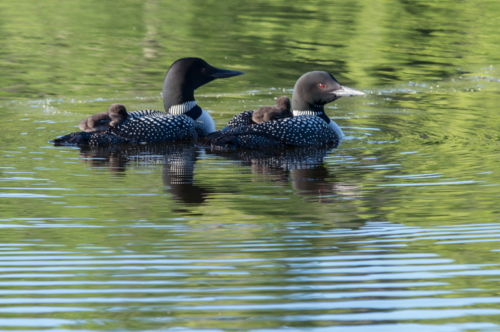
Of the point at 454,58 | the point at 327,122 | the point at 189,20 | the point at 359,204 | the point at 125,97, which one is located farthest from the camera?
the point at 189,20

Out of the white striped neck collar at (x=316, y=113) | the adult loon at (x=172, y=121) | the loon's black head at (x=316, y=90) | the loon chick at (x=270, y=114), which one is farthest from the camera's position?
the white striped neck collar at (x=316, y=113)

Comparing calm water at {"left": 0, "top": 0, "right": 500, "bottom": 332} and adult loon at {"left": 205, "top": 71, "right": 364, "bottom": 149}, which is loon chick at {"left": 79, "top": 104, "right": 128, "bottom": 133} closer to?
calm water at {"left": 0, "top": 0, "right": 500, "bottom": 332}

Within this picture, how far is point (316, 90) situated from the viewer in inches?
308

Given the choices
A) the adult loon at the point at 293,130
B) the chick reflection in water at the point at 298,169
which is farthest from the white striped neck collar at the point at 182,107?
the chick reflection in water at the point at 298,169

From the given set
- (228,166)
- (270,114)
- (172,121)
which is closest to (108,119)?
(172,121)

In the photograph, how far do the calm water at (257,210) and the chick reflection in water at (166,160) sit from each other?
0.03m

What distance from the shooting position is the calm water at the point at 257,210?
3.36m

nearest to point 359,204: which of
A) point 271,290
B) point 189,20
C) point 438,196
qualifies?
point 438,196

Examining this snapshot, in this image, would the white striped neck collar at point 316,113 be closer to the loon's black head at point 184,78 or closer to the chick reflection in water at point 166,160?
the loon's black head at point 184,78

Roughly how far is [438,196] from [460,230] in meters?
0.82

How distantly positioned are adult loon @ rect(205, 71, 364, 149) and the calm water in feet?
0.54

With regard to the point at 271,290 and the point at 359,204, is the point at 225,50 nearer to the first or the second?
the point at 359,204

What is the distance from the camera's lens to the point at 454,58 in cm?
1267

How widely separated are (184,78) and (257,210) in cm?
336
